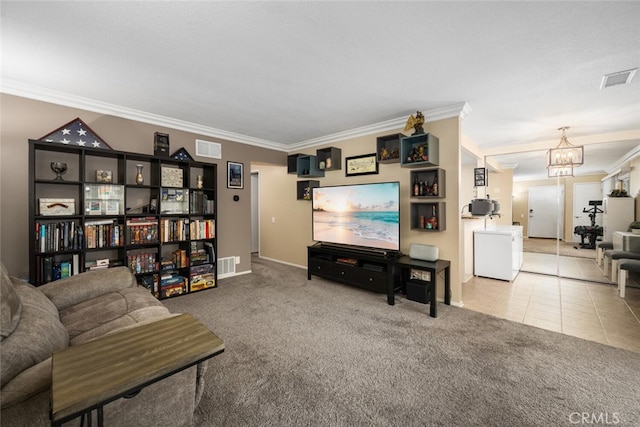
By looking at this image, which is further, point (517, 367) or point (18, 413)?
point (517, 367)

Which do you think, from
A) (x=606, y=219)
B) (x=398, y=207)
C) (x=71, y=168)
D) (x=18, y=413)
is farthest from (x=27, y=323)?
(x=606, y=219)

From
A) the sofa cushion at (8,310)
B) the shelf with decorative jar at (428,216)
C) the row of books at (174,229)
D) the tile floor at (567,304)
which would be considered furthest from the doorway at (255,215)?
the sofa cushion at (8,310)

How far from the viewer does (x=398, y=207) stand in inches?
139

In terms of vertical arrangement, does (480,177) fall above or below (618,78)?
below

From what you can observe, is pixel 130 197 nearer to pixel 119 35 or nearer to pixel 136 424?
pixel 119 35

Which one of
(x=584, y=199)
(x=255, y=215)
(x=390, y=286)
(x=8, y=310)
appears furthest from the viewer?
(x=255, y=215)

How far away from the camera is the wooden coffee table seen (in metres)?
0.87

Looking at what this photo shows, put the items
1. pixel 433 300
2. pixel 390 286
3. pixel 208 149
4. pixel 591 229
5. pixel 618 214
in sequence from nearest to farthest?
pixel 433 300, pixel 390 286, pixel 208 149, pixel 618 214, pixel 591 229

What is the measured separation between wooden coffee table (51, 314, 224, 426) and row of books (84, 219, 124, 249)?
2.33 metres

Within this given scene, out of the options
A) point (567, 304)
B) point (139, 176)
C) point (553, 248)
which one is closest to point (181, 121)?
point (139, 176)

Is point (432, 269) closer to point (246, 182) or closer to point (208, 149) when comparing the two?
point (246, 182)

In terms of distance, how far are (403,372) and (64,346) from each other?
2.16m

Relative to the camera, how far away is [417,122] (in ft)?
11.0

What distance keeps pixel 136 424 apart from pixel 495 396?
2087 mm
